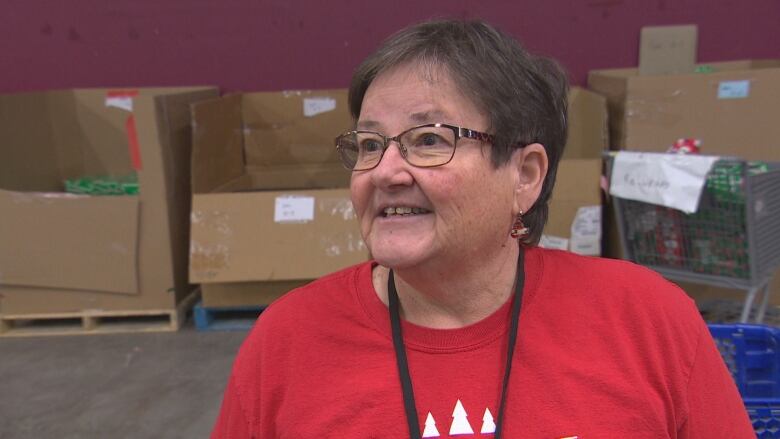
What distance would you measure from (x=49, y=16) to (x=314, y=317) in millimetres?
4232

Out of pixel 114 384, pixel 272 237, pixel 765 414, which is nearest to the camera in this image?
pixel 765 414

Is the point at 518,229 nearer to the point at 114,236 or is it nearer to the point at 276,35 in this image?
the point at 114,236

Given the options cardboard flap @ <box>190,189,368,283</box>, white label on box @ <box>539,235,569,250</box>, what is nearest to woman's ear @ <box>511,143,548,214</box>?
white label on box @ <box>539,235,569,250</box>

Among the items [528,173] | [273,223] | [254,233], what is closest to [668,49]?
[273,223]

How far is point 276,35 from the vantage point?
430 centimetres

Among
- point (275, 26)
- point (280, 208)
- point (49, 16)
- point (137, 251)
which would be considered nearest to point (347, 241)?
point (280, 208)

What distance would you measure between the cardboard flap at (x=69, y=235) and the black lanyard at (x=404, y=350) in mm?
2678

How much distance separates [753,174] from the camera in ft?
8.25

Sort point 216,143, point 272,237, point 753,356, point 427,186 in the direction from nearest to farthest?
point 427,186
point 753,356
point 272,237
point 216,143

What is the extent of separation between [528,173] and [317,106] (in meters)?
3.20

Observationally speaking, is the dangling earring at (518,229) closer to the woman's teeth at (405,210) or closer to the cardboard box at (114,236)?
the woman's teeth at (405,210)

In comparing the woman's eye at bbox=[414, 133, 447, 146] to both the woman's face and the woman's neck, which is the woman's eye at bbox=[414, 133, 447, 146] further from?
the woman's neck

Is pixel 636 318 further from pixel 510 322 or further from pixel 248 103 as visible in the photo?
pixel 248 103

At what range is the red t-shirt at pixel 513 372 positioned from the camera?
3.43ft
